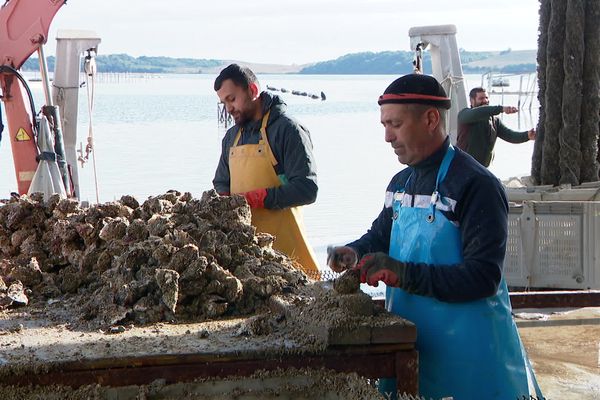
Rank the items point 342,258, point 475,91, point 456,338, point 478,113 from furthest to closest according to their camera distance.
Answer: point 475,91
point 478,113
point 342,258
point 456,338

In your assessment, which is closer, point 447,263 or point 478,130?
point 447,263

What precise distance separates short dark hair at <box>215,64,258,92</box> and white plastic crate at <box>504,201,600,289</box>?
3310 millimetres

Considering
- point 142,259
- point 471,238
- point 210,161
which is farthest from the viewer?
point 210,161

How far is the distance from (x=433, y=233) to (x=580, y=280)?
4405 mm

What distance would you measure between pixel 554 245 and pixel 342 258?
428 centimetres

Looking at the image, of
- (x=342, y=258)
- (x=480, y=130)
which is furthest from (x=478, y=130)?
(x=342, y=258)

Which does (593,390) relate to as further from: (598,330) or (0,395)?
(0,395)

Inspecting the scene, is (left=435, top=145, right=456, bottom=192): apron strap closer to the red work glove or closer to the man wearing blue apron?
the man wearing blue apron

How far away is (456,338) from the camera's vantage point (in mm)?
2709

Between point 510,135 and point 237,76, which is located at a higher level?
point 237,76

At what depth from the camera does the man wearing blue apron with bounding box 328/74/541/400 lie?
2.60 metres

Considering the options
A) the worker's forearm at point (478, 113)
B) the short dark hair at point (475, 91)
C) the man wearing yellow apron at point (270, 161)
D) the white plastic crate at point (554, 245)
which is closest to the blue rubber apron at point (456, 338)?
the man wearing yellow apron at point (270, 161)

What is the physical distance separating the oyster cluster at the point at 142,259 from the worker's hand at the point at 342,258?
1.00 feet

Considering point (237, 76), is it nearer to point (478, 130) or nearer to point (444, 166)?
point (444, 166)
